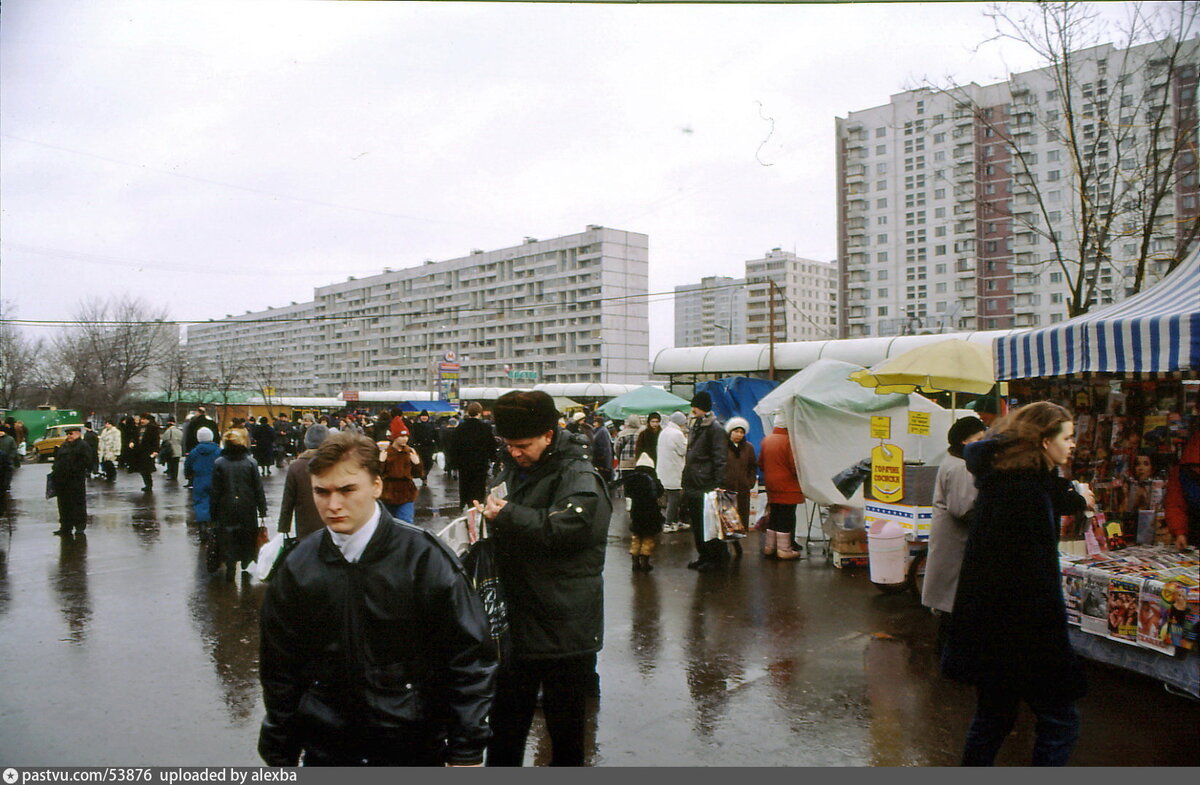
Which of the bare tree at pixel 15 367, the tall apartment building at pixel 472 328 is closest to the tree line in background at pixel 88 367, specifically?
the bare tree at pixel 15 367

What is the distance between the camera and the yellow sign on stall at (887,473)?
7906mm

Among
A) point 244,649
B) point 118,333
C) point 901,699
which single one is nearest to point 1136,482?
point 901,699

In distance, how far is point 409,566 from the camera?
91.4 inches

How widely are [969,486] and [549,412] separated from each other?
3.00m

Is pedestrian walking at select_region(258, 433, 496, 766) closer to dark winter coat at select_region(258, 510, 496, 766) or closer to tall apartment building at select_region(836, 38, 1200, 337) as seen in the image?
dark winter coat at select_region(258, 510, 496, 766)

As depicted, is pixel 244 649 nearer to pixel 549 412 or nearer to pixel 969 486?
pixel 549 412

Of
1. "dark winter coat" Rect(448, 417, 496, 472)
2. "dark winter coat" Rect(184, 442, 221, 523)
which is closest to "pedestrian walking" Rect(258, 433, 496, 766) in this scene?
"dark winter coat" Rect(184, 442, 221, 523)

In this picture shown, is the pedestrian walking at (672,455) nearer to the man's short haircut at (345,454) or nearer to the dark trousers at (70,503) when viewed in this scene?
the dark trousers at (70,503)

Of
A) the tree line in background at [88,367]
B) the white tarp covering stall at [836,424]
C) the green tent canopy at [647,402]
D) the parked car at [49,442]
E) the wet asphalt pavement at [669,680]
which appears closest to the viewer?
the wet asphalt pavement at [669,680]

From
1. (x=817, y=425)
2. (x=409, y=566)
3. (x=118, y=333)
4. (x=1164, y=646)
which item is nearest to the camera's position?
(x=409, y=566)

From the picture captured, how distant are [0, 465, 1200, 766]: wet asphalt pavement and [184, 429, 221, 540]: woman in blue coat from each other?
1.07 metres

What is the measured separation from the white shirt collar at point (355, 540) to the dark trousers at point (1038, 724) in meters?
2.44

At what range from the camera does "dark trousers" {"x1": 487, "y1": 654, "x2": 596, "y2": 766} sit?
9.67 feet

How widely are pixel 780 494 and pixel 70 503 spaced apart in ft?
33.0
